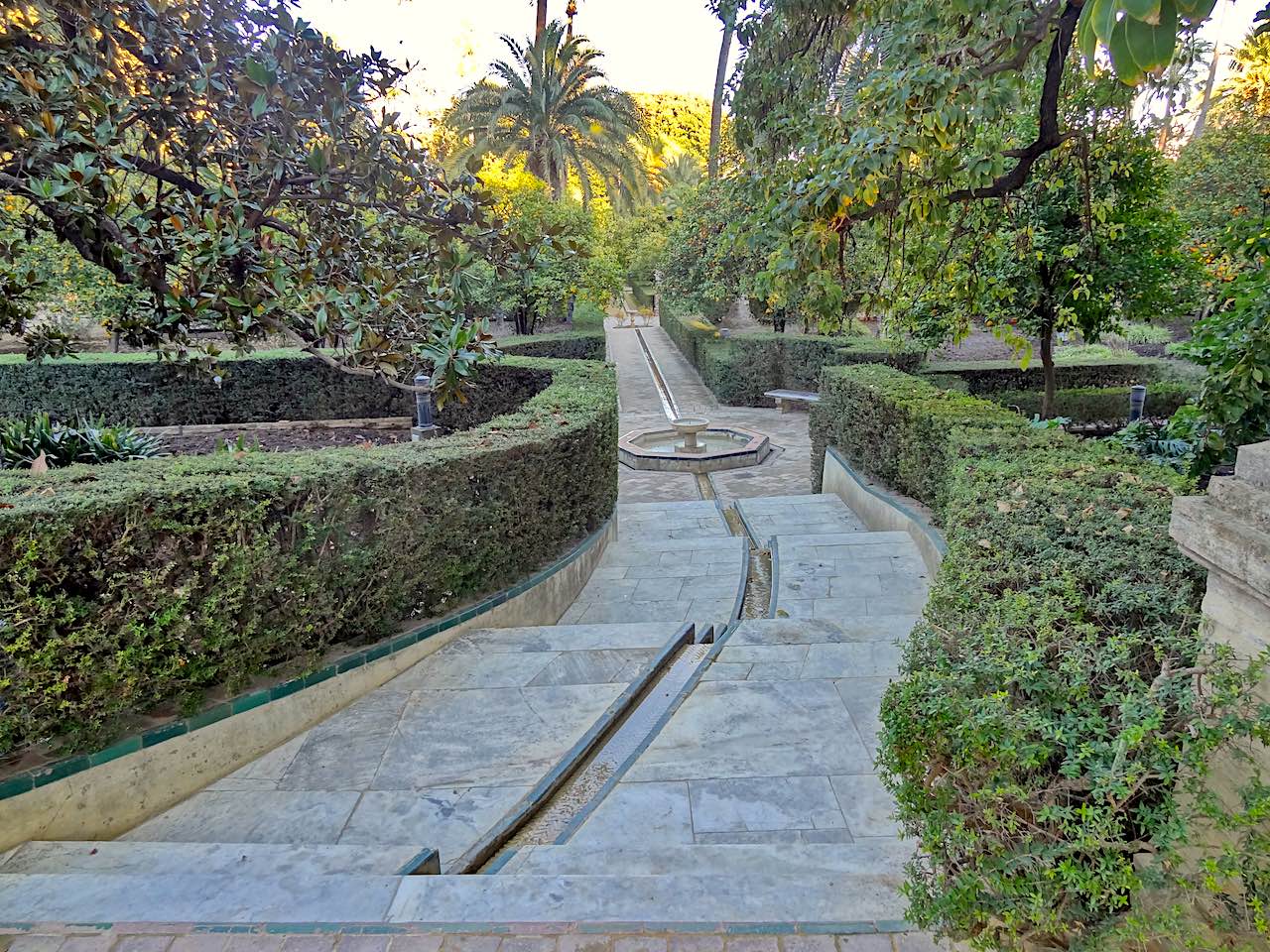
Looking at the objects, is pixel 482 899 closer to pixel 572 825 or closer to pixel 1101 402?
pixel 572 825

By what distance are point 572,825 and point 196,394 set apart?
15.0 metres

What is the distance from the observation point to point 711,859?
8.67 feet

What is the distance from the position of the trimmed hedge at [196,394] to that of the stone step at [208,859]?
11.6m

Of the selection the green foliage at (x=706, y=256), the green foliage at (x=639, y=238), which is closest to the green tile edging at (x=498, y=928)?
the green foliage at (x=706, y=256)

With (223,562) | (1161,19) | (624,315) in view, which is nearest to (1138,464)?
(1161,19)

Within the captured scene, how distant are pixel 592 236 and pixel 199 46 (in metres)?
20.7

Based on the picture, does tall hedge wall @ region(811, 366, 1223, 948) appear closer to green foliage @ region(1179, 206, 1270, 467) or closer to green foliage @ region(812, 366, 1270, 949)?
green foliage @ region(812, 366, 1270, 949)

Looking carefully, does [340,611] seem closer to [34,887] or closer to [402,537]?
[402,537]

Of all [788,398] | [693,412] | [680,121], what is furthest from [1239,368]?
[680,121]

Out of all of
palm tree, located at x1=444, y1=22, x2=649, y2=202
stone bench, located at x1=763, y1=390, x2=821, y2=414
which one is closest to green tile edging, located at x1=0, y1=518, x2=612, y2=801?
stone bench, located at x1=763, y1=390, x2=821, y2=414

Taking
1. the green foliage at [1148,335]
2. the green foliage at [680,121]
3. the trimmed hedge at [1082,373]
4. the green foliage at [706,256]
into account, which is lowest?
the trimmed hedge at [1082,373]

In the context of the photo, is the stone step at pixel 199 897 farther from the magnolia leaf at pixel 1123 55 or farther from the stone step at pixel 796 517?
the stone step at pixel 796 517

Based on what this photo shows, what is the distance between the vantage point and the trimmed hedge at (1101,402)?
14.7m

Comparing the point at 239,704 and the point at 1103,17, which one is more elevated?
the point at 1103,17
